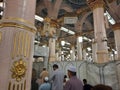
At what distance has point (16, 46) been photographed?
2498 millimetres

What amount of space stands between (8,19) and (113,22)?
11.9 metres

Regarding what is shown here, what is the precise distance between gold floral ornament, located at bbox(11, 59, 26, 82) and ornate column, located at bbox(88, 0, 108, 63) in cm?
634

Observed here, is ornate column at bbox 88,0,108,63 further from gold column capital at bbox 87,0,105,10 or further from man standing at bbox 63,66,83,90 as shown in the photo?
man standing at bbox 63,66,83,90

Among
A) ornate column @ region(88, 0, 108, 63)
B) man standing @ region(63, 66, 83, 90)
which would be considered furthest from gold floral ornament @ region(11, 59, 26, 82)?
ornate column @ region(88, 0, 108, 63)

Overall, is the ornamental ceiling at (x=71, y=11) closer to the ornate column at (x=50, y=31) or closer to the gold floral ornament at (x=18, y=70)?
the ornate column at (x=50, y=31)

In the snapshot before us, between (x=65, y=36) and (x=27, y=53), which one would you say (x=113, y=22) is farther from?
(x=27, y=53)

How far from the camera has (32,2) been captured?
303cm

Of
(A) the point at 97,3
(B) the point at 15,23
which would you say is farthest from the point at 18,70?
(A) the point at 97,3

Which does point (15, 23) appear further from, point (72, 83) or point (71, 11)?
point (71, 11)

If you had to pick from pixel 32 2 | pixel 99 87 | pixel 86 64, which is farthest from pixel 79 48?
pixel 99 87

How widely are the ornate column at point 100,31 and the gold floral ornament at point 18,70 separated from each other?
249 inches

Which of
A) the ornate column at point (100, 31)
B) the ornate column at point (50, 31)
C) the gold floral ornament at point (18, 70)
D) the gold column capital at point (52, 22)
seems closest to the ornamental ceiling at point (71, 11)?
the gold column capital at point (52, 22)

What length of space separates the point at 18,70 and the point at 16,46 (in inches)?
15.2

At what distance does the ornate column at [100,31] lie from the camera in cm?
829
